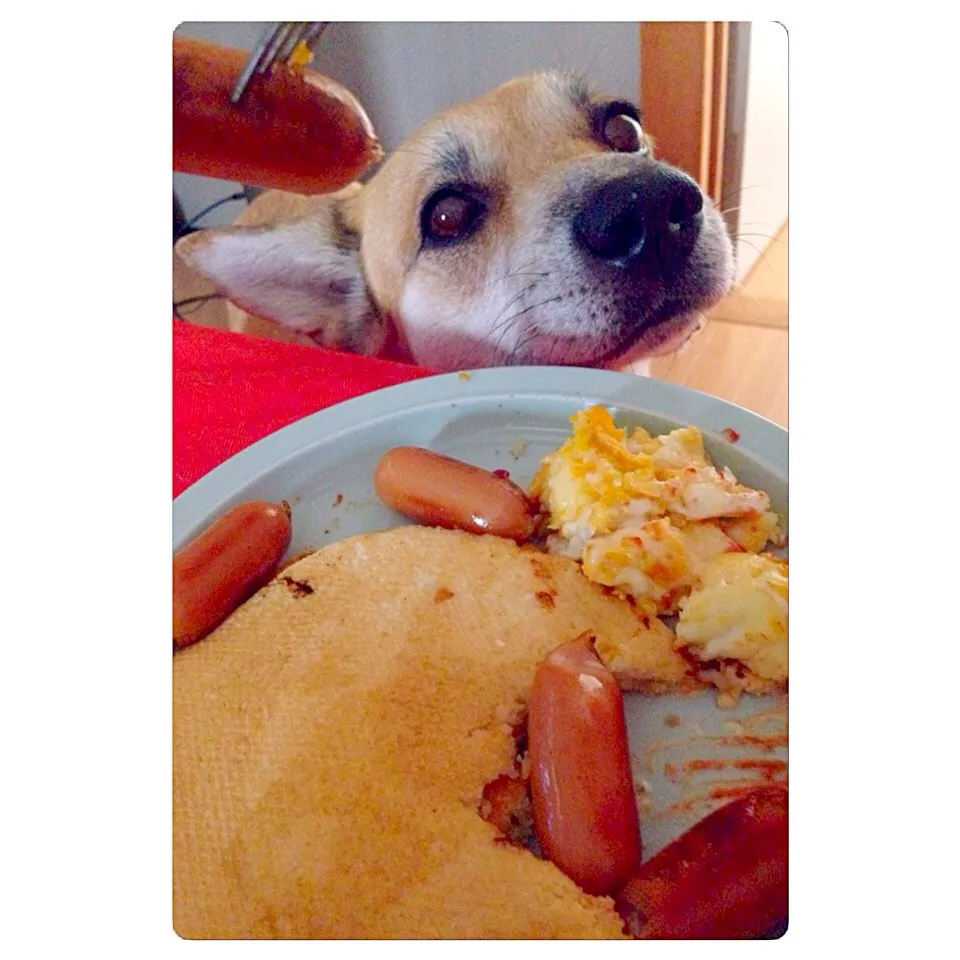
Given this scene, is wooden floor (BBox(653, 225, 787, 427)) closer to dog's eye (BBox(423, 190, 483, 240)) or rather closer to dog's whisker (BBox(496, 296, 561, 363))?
dog's whisker (BBox(496, 296, 561, 363))

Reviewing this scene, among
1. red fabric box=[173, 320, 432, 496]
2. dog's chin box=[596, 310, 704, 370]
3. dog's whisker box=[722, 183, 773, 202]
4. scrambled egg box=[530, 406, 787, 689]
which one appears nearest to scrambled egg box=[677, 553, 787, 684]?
scrambled egg box=[530, 406, 787, 689]

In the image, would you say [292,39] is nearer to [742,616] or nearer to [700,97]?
[700,97]

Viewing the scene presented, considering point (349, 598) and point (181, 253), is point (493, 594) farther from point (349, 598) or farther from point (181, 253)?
point (181, 253)

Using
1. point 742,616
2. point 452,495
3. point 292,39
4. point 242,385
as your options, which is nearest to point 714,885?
point 742,616

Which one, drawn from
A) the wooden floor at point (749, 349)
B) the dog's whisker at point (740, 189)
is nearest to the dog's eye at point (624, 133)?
the dog's whisker at point (740, 189)

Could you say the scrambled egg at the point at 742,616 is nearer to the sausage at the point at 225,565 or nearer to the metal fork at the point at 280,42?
the sausage at the point at 225,565
